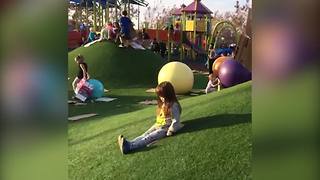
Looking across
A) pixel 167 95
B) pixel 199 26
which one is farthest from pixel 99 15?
pixel 167 95

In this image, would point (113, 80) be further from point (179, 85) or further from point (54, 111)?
point (54, 111)

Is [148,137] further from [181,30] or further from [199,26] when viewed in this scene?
[199,26]

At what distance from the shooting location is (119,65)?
10250 millimetres

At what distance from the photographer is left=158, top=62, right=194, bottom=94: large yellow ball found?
645 cm

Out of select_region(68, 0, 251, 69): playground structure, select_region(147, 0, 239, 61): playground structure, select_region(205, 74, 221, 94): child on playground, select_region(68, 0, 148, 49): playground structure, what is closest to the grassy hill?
select_region(205, 74, 221, 94): child on playground

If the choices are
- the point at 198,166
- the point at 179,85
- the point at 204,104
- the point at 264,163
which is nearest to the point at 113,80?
the point at 179,85

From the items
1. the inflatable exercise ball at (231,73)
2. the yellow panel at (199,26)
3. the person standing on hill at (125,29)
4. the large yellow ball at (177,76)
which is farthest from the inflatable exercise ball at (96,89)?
the yellow panel at (199,26)

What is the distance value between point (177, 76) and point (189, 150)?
403cm

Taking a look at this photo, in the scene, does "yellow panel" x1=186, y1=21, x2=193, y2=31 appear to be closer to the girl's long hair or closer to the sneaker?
the girl's long hair

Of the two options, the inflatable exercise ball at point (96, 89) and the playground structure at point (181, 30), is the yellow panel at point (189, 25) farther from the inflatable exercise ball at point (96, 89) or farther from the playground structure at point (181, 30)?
the inflatable exercise ball at point (96, 89)

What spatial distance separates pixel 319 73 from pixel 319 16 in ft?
0.85

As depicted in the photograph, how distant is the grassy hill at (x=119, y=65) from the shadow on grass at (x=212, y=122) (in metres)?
6.22

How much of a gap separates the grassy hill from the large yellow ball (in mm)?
2470

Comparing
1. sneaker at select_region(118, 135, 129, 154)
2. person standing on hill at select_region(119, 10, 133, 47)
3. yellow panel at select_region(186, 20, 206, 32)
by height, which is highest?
yellow panel at select_region(186, 20, 206, 32)
